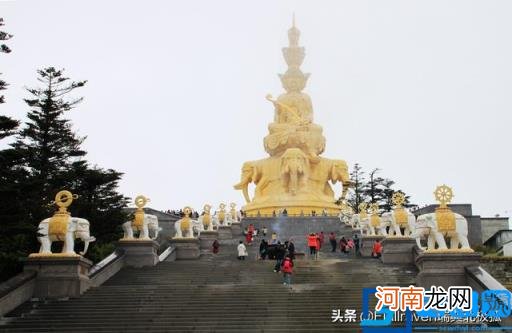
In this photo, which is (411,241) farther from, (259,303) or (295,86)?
(295,86)

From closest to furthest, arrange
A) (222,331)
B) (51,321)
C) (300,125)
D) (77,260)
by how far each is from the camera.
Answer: (222,331)
(51,321)
(77,260)
(300,125)

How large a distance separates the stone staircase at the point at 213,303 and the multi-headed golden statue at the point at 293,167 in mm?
19930

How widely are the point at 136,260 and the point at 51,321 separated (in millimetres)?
6374

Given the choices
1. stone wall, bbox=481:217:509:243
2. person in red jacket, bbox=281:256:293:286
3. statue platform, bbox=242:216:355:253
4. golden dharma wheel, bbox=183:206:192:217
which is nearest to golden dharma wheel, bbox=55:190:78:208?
person in red jacket, bbox=281:256:293:286

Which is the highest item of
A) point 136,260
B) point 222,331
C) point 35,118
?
point 35,118

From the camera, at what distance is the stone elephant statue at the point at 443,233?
16.5 metres

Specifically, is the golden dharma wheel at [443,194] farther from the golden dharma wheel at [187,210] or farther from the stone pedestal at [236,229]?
the stone pedestal at [236,229]

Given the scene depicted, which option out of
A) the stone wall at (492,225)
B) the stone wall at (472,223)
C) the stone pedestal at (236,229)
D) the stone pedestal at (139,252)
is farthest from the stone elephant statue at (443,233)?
the stone wall at (492,225)

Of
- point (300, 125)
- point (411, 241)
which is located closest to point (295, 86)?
point (300, 125)

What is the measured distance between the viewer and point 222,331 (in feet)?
43.5

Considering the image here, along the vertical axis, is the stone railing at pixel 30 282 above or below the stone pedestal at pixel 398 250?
below

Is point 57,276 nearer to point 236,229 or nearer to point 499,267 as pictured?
point 499,267

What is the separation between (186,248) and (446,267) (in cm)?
1032

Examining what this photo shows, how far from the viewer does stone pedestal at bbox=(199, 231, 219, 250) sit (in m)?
27.2
